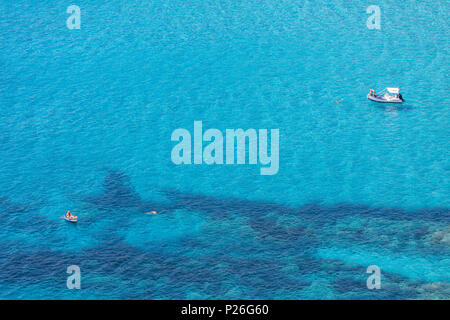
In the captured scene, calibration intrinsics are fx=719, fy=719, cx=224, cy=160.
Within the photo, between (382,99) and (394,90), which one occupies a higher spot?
(394,90)

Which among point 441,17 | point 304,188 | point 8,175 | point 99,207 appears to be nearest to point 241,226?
point 304,188

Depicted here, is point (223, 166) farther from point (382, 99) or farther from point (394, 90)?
point (394, 90)

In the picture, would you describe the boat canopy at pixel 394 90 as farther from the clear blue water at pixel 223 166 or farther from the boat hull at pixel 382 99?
the clear blue water at pixel 223 166

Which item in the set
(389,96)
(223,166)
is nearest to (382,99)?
(389,96)

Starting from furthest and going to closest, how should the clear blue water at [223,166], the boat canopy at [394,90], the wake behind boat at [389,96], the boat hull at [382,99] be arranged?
the boat hull at [382,99] → the wake behind boat at [389,96] → the boat canopy at [394,90] → the clear blue water at [223,166]

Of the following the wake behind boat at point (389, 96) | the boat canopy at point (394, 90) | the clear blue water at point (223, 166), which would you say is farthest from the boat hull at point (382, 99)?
the boat canopy at point (394, 90)

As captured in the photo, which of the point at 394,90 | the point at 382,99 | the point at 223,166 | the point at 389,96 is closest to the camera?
the point at 223,166

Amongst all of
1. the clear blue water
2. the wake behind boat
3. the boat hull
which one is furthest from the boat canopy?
the clear blue water

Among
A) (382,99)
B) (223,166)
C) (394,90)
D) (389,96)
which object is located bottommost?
(223,166)

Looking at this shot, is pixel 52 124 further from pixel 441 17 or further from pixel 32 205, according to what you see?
pixel 441 17
